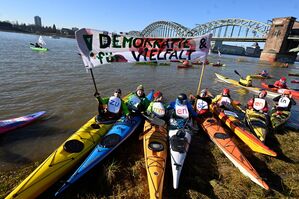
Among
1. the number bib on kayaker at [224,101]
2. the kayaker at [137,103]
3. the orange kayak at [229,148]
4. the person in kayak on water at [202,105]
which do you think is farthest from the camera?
the number bib on kayaker at [224,101]

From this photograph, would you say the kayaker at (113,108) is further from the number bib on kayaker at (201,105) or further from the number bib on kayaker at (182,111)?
the number bib on kayaker at (201,105)

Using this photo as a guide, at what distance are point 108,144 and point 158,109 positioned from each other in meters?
2.23

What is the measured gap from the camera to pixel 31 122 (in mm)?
7922

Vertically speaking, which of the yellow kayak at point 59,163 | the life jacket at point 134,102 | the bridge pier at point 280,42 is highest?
the bridge pier at point 280,42

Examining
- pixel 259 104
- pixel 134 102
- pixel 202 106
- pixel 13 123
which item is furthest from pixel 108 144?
pixel 259 104

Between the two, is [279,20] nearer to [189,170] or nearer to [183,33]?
[183,33]

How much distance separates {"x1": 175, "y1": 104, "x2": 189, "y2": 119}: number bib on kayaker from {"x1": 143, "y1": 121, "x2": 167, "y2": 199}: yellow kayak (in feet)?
2.62

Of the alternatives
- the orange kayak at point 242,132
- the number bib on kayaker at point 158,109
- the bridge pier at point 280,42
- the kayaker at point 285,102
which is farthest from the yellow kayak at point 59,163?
the bridge pier at point 280,42

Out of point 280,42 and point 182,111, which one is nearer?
point 182,111

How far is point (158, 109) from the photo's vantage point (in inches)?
266

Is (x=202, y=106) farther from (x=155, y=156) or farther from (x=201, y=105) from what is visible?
(x=155, y=156)

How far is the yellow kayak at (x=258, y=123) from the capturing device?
22.4ft

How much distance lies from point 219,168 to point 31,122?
7450 millimetres

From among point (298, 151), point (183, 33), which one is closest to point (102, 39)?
point (298, 151)
